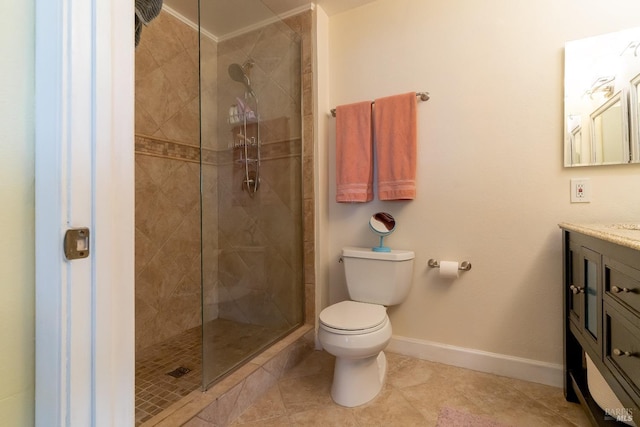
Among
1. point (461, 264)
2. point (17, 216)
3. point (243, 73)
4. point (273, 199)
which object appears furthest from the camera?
point (273, 199)

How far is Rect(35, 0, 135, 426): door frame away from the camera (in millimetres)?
542

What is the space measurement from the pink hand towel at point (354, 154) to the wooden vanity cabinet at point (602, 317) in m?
1.07

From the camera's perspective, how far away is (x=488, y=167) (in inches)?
67.1

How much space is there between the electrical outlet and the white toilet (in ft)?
2.82

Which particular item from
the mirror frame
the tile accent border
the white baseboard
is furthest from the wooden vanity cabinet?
the tile accent border

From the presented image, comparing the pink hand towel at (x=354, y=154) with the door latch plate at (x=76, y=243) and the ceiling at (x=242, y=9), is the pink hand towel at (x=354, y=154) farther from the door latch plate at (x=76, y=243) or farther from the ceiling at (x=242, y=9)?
the door latch plate at (x=76, y=243)

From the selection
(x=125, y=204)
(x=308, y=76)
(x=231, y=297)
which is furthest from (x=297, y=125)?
(x=125, y=204)

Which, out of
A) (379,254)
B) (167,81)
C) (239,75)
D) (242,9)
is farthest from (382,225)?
(167,81)

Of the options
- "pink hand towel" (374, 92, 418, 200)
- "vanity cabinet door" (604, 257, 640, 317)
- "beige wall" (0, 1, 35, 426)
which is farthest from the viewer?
"pink hand towel" (374, 92, 418, 200)

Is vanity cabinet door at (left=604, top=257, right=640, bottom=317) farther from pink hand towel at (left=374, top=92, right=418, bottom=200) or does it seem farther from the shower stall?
the shower stall

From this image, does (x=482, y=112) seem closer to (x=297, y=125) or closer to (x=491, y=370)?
(x=297, y=125)

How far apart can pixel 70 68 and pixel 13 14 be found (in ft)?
0.48

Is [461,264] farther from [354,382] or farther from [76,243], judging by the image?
[76,243]

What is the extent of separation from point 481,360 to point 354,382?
0.80 metres
